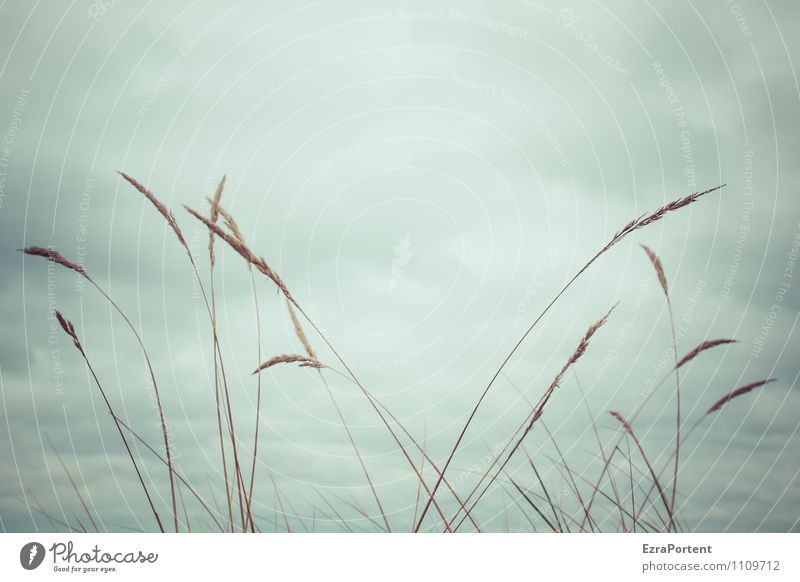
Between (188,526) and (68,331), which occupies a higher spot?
(68,331)
